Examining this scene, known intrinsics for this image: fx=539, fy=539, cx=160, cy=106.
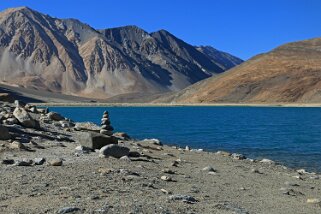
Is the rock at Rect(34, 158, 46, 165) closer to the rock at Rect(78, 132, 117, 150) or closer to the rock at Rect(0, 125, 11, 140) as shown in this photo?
the rock at Rect(0, 125, 11, 140)

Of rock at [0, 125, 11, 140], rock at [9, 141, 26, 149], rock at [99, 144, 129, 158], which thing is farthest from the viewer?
rock at [0, 125, 11, 140]

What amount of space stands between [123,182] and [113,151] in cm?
578

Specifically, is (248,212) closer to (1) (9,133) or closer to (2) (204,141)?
(1) (9,133)

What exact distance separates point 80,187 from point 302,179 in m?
11.8

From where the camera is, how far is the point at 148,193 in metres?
14.6

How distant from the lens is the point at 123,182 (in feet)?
52.1

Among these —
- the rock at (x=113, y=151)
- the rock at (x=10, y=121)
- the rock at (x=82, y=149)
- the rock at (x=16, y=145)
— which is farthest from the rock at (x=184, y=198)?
the rock at (x=10, y=121)

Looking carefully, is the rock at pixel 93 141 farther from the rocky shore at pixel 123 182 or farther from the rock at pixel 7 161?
the rock at pixel 7 161

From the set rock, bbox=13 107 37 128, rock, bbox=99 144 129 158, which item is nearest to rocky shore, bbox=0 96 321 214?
rock, bbox=99 144 129 158

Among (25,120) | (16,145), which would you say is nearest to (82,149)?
(16,145)

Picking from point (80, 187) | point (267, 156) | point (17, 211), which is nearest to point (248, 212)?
point (80, 187)

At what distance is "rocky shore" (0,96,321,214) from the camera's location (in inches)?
511

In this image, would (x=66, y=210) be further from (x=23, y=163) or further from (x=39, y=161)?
(x=39, y=161)

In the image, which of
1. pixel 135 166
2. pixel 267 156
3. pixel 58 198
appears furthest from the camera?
pixel 267 156
